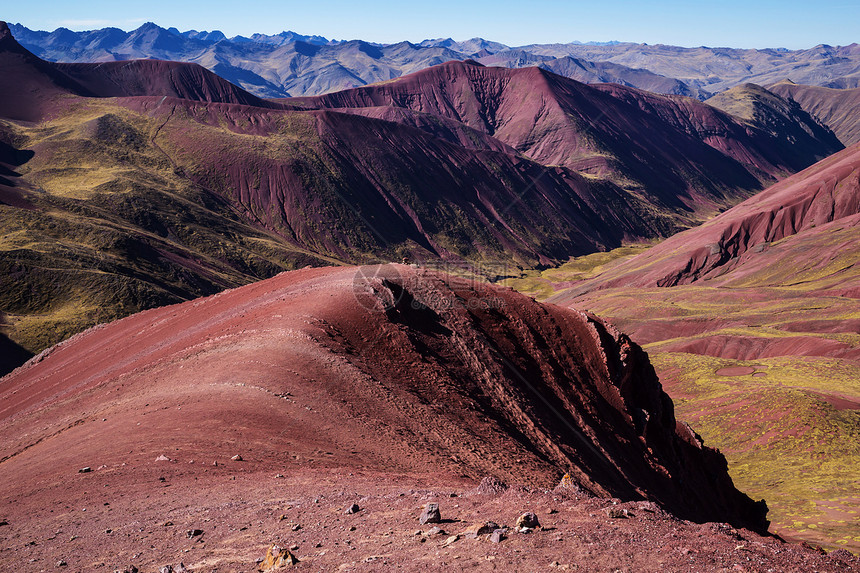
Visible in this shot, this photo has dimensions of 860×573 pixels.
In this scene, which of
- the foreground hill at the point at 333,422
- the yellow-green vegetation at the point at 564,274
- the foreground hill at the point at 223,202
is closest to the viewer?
the foreground hill at the point at 333,422

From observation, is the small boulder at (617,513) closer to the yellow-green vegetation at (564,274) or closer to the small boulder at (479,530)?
the small boulder at (479,530)

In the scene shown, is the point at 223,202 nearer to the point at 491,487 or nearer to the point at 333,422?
the point at 333,422

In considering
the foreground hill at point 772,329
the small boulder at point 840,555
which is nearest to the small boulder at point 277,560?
the small boulder at point 840,555

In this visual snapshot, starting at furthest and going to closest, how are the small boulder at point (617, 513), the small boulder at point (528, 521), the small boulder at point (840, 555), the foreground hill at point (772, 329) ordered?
the foreground hill at point (772, 329)
the small boulder at point (617, 513)
the small boulder at point (528, 521)
the small boulder at point (840, 555)

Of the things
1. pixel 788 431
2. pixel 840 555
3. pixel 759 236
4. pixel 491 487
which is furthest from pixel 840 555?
pixel 759 236

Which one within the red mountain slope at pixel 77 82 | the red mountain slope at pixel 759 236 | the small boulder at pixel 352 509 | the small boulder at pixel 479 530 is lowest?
the red mountain slope at pixel 759 236

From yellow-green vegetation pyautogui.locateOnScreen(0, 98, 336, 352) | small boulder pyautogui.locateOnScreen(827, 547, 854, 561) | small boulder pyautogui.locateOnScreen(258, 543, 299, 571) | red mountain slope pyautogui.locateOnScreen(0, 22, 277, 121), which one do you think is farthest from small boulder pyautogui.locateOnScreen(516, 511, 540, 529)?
red mountain slope pyautogui.locateOnScreen(0, 22, 277, 121)
